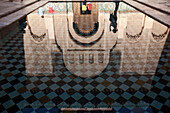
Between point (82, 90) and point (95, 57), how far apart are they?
2.09m

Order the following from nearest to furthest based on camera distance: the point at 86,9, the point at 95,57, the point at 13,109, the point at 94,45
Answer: the point at 13,109 < the point at 95,57 < the point at 94,45 < the point at 86,9

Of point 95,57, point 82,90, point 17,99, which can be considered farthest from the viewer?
point 95,57

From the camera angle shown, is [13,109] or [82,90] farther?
[82,90]

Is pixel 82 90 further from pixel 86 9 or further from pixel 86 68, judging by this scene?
pixel 86 9

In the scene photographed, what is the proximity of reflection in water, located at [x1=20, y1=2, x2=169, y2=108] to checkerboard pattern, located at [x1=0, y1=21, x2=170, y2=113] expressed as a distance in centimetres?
3

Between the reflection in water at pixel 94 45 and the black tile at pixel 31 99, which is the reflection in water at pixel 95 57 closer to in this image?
the reflection in water at pixel 94 45

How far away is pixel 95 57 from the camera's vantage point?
638 centimetres

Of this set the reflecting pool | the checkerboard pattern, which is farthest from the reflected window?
the checkerboard pattern

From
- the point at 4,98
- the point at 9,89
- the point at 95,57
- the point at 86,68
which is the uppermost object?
the point at 95,57

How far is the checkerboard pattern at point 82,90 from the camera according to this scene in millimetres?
3973

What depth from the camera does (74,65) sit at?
589cm

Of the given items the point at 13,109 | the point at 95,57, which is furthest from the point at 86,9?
the point at 13,109

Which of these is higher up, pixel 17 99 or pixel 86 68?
pixel 86 68

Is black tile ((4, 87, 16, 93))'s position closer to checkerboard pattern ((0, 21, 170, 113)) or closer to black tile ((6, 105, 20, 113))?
checkerboard pattern ((0, 21, 170, 113))
